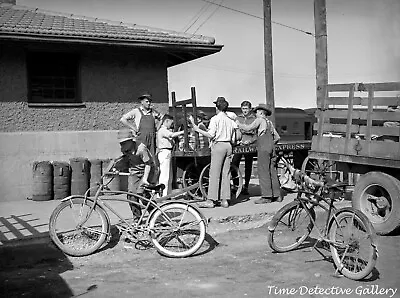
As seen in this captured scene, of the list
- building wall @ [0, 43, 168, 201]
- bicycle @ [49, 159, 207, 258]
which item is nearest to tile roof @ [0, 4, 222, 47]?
building wall @ [0, 43, 168, 201]

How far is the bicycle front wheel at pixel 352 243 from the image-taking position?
5547mm

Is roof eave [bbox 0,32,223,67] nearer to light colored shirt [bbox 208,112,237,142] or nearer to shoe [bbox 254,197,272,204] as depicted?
light colored shirt [bbox 208,112,237,142]

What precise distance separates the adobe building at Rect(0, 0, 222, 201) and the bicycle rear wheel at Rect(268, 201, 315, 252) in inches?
231

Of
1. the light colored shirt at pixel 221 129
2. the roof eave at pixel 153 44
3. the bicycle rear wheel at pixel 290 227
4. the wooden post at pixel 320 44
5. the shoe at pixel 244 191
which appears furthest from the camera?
the wooden post at pixel 320 44

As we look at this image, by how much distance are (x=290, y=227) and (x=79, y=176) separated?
540 cm

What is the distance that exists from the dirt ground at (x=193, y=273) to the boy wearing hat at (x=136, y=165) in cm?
83

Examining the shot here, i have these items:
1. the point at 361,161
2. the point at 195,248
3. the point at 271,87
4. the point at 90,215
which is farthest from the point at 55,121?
the point at 271,87

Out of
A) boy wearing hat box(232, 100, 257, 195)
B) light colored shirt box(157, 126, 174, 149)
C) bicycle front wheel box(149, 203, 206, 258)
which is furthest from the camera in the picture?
boy wearing hat box(232, 100, 257, 195)

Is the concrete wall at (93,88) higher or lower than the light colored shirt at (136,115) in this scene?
higher

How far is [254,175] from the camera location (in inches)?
661

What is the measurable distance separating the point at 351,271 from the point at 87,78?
25.0 ft

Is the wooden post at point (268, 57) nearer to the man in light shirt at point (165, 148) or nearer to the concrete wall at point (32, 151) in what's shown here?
the concrete wall at point (32, 151)

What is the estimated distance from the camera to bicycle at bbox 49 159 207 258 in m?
6.84

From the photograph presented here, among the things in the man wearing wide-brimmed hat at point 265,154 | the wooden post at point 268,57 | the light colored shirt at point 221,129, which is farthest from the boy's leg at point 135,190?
the wooden post at point 268,57
